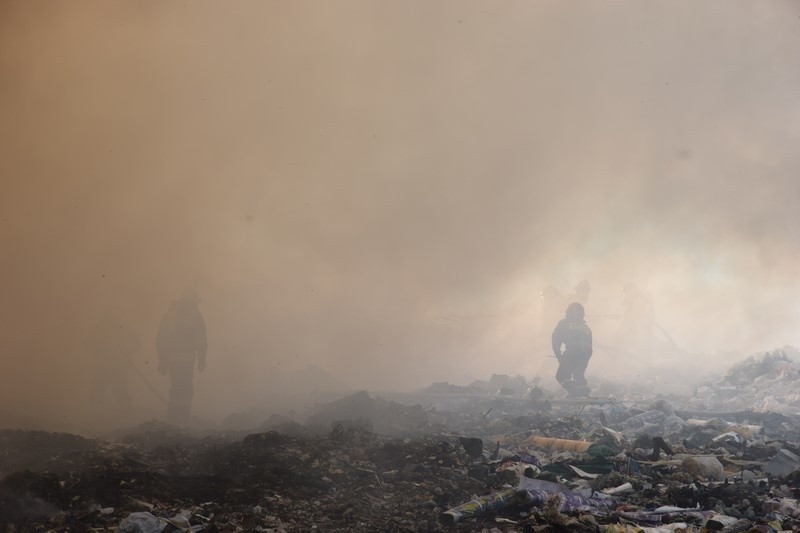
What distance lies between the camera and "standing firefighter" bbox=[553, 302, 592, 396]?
61.6 ft

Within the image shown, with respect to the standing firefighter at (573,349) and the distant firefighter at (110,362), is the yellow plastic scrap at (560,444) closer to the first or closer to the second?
the standing firefighter at (573,349)

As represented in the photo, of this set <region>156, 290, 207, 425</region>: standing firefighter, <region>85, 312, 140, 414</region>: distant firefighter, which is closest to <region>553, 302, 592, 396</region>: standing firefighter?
<region>156, 290, 207, 425</region>: standing firefighter

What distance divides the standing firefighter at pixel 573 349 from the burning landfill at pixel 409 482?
26.7ft

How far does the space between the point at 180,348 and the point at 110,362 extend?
12.5ft

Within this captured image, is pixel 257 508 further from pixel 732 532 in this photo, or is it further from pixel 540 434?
pixel 540 434

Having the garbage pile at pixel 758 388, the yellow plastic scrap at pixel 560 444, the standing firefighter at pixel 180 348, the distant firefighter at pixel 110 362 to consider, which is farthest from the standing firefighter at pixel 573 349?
the distant firefighter at pixel 110 362

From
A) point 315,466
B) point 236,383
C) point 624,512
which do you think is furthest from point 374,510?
point 236,383

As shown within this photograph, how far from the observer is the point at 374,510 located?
5.48 metres

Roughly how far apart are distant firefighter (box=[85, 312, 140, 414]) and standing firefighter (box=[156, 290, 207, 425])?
2.81 m

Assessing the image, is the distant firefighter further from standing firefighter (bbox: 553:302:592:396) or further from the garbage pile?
the garbage pile

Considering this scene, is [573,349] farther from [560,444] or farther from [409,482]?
[409,482]

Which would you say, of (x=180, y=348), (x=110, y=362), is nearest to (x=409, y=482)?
(x=180, y=348)

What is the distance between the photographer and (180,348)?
1436 cm

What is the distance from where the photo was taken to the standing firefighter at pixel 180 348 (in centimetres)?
1435
